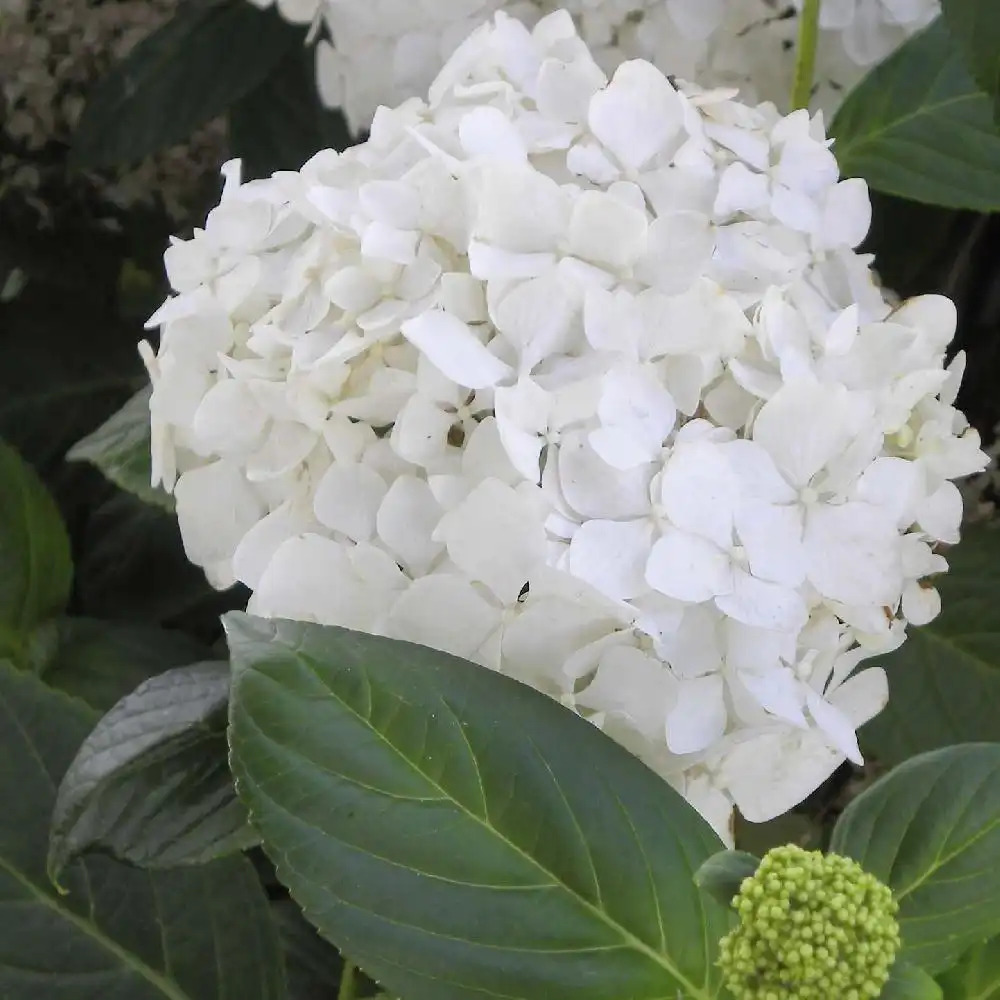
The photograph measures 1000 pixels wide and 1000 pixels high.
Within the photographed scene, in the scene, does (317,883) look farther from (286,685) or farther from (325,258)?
(325,258)

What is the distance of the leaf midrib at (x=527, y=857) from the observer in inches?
12.9

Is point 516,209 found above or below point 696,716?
above

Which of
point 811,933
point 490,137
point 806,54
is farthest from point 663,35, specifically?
point 811,933

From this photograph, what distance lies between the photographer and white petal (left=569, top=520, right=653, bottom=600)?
0.33 meters

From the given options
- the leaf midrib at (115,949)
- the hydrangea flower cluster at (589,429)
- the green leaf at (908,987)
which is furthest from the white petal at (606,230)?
the leaf midrib at (115,949)

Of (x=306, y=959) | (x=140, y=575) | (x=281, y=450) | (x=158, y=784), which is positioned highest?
(x=281, y=450)

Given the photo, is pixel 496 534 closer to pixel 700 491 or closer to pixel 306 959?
pixel 700 491

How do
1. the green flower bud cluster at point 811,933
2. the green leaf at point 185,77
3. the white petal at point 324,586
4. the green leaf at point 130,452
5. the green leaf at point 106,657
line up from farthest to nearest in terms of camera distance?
the green leaf at point 185,77 < the green leaf at point 106,657 < the green leaf at point 130,452 < the white petal at point 324,586 < the green flower bud cluster at point 811,933

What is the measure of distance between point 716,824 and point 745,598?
11 centimetres

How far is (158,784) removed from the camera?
0.40 m

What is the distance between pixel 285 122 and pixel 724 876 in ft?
1.83

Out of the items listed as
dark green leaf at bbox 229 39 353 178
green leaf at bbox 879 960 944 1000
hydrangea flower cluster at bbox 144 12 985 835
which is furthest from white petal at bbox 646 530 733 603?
dark green leaf at bbox 229 39 353 178

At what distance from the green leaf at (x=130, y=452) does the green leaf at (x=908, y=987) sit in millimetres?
298

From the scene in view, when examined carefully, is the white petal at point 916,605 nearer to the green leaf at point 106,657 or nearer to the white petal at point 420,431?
the white petal at point 420,431
